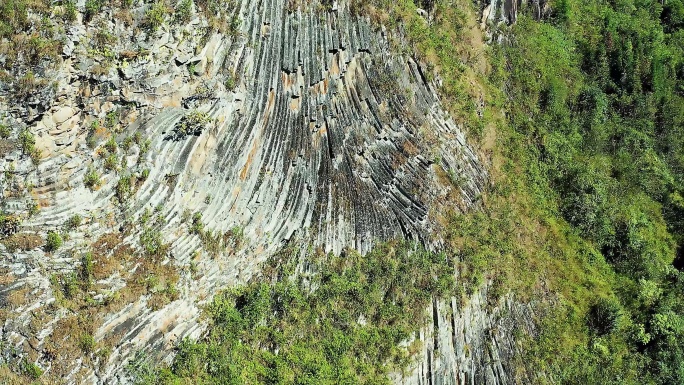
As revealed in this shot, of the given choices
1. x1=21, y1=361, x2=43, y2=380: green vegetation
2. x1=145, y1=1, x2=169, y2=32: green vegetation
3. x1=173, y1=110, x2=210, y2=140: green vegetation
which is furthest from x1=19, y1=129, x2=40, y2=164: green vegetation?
x1=21, y1=361, x2=43, y2=380: green vegetation

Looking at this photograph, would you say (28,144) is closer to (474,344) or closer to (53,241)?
(53,241)

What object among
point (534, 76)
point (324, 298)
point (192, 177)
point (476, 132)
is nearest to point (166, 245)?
point (192, 177)

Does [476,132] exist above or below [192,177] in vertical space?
below

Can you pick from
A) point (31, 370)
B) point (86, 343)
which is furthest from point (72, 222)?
point (31, 370)

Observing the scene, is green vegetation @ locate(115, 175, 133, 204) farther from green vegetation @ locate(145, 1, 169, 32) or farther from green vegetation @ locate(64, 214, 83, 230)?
green vegetation @ locate(145, 1, 169, 32)

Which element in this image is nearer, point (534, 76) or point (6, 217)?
point (6, 217)

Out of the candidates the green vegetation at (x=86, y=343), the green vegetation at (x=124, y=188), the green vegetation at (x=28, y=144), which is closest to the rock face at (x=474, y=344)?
the green vegetation at (x=86, y=343)

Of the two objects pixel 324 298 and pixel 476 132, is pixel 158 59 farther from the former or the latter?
pixel 476 132

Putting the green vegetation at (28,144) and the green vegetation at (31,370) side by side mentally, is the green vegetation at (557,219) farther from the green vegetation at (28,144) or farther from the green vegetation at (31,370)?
the green vegetation at (28,144)
